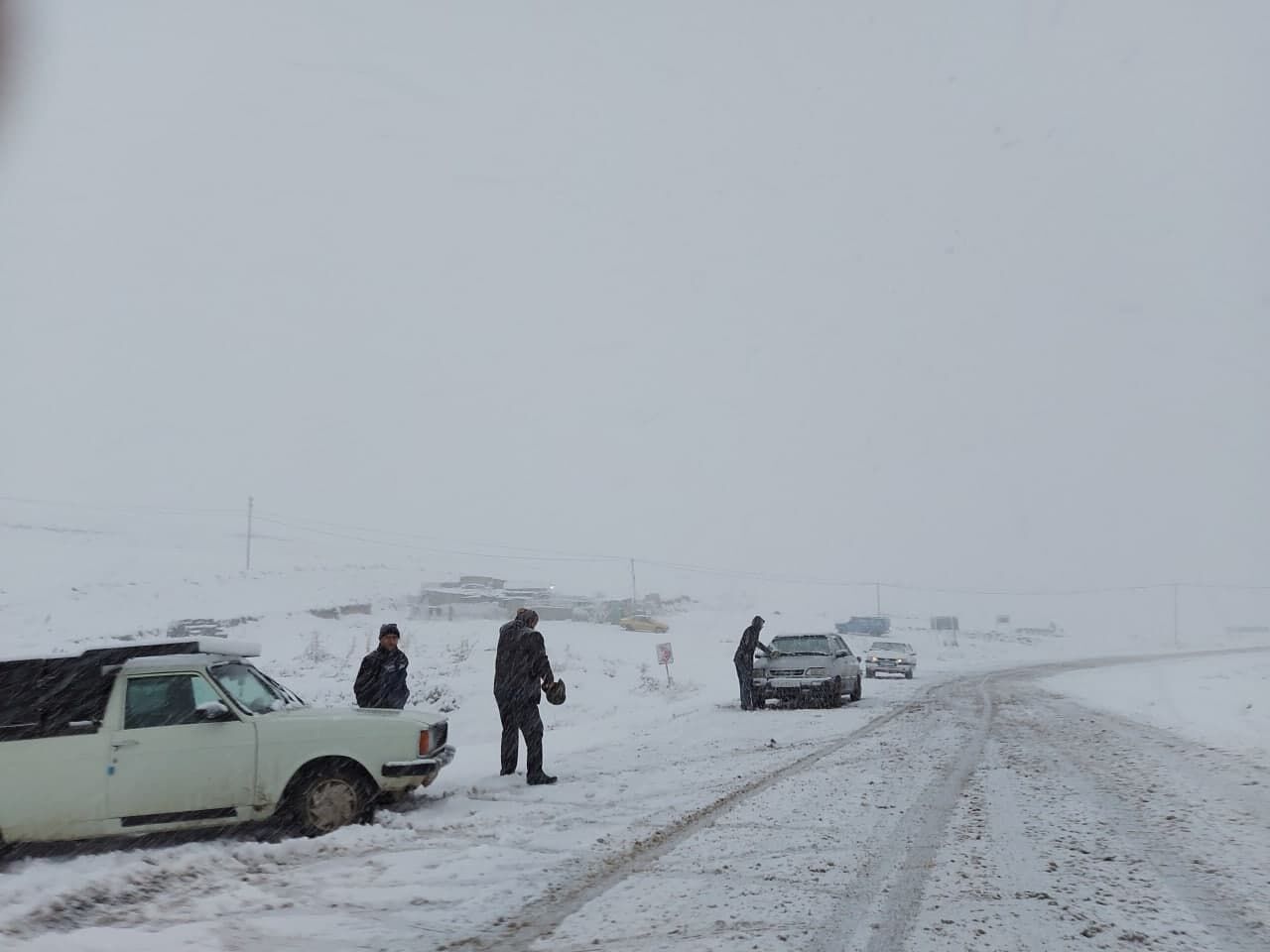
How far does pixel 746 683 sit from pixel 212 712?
500 inches

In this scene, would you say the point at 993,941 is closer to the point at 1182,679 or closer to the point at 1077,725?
the point at 1077,725

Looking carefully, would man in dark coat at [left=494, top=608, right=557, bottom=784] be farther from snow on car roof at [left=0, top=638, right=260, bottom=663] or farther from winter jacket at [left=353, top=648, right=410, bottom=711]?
snow on car roof at [left=0, top=638, right=260, bottom=663]

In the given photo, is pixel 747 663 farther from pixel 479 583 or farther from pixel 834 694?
pixel 479 583

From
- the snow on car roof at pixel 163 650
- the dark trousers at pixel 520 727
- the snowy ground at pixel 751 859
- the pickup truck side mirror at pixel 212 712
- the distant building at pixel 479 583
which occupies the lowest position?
the snowy ground at pixel 751 859

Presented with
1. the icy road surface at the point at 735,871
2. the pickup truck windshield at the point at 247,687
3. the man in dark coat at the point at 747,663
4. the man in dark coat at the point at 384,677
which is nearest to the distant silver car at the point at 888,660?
the man in dark coat at the point at 747,663

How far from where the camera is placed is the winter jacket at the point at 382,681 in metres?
10.9

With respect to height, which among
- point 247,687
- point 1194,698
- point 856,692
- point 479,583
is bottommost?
point 1194,698

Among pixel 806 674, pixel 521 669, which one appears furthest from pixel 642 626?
pixel 521 669

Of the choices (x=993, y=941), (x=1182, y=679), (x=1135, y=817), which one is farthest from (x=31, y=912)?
(x=1182, y=679)

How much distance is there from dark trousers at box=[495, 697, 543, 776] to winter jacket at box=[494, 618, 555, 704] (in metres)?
0.06

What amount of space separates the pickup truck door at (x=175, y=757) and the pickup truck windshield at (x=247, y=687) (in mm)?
200

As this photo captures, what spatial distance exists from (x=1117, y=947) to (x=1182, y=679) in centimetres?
2842

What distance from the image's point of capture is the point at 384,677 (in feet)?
36.0

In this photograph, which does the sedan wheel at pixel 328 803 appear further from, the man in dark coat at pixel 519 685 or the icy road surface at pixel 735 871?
the man in dark coat at pixel 519 685
